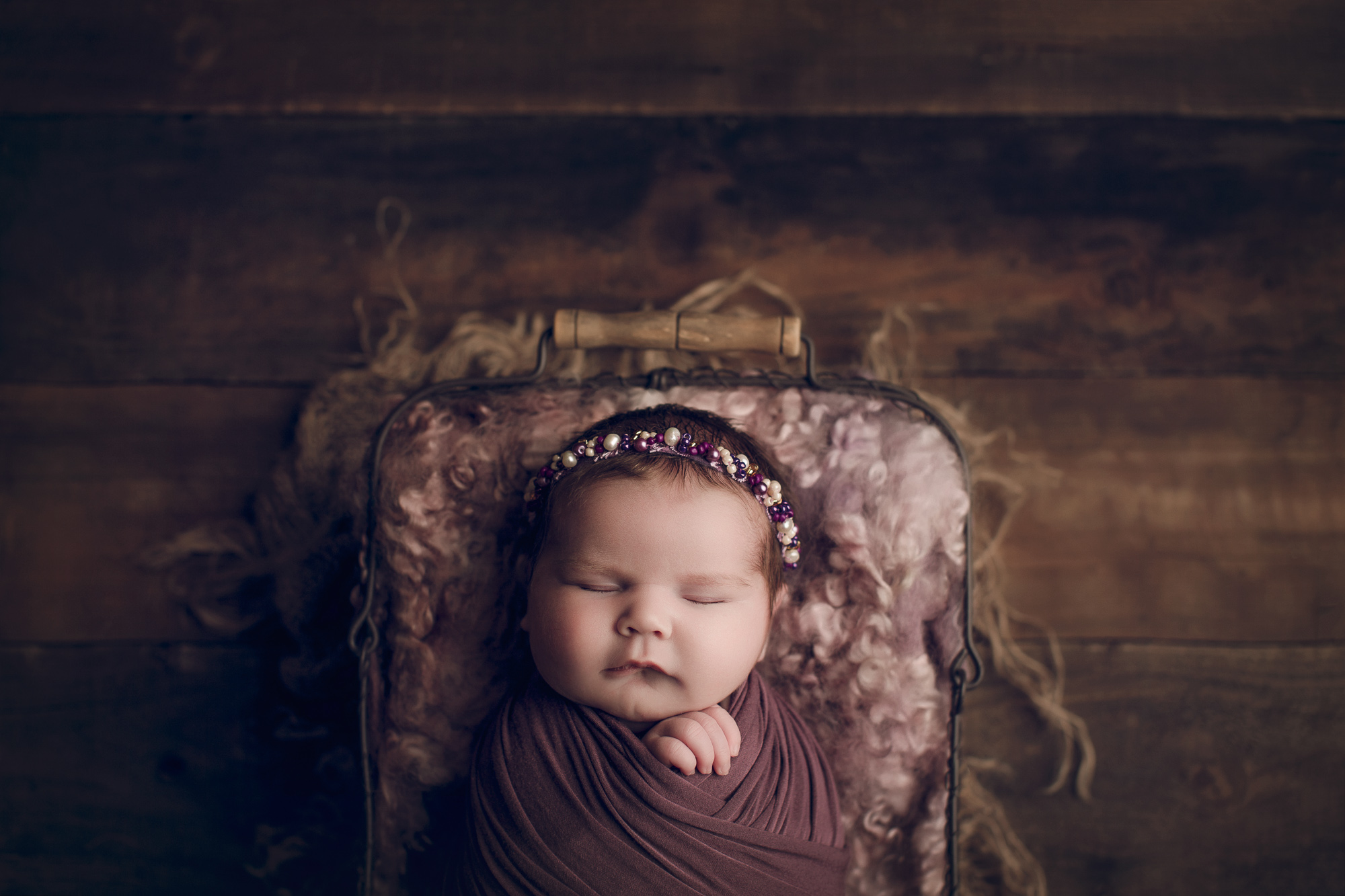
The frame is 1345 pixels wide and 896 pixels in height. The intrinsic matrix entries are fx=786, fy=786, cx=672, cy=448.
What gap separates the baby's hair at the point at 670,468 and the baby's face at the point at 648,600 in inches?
0.4

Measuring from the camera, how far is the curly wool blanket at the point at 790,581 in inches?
31.7

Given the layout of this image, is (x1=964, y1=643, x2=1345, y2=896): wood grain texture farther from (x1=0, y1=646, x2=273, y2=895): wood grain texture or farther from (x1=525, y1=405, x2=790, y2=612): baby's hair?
(x1=0, y1=646, x2=273, y2=895): wood grain texture

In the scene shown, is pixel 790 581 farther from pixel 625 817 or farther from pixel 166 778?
pixel 166 778

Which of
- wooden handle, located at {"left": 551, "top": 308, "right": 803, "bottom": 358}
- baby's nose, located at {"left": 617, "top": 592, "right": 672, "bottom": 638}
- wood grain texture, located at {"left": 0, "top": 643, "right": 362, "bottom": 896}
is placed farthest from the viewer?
wood grain texture, located at {"left": 0, "top": 643, "right": 362, "bottom": 896}

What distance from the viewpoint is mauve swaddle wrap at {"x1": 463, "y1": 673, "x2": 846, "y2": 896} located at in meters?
0.66

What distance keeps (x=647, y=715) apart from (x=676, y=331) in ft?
1.18

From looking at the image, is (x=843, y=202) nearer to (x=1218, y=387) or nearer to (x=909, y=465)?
(x=909, y=465)

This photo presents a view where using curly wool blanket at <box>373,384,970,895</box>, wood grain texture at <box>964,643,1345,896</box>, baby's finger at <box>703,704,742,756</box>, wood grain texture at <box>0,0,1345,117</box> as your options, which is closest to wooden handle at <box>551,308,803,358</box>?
curly wool blanket at <box>373,384,970,895</box>

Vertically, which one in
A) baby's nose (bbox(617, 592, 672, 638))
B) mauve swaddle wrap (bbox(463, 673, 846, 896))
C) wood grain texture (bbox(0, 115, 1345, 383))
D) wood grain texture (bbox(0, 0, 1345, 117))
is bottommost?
mauve swaddle wrap (bbox(463, 673, 846, 896))

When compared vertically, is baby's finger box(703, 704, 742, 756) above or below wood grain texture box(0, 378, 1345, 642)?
below

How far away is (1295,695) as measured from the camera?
102 cm

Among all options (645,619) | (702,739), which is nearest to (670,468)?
(645,619)

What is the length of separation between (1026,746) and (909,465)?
1.57ft

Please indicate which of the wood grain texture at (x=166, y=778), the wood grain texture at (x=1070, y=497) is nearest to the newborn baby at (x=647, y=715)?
the wood grain texture at (x=166, y=778)
